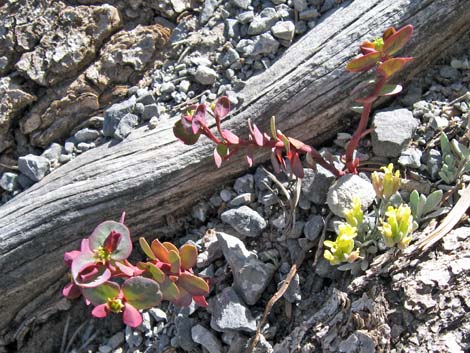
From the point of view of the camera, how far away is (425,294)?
8.84 feet

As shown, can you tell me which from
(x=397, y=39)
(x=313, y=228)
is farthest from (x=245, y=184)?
(x=397, y=39)

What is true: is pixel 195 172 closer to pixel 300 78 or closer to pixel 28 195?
pixel 300 78

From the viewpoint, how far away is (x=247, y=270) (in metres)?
3.10

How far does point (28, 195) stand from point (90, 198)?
456 millimetres

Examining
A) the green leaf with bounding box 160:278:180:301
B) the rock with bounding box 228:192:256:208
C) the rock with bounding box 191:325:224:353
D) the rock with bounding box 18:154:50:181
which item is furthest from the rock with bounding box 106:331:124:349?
the rock with bounding box 18:154:50:181

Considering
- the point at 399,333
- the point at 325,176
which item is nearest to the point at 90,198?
the point at 325,176

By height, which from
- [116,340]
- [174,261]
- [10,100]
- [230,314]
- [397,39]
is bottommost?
[116,340]

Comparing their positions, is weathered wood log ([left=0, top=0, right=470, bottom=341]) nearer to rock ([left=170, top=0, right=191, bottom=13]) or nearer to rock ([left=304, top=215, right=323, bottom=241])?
rock ([left=304, top=215, right=323, bottom=241])

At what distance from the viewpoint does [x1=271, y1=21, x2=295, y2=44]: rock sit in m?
3.69

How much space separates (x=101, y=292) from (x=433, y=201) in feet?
5.54

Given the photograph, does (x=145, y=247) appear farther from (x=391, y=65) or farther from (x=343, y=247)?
(x=391, y=65)

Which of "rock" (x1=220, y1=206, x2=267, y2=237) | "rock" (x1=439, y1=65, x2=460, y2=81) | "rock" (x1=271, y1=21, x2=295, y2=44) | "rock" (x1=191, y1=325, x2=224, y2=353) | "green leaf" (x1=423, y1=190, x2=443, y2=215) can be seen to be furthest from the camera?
"rock" (x1=271, y1=21, x2=295, y2=44)

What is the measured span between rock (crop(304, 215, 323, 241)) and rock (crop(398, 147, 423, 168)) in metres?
0.56

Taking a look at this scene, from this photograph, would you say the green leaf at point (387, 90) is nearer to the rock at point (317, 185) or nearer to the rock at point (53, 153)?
the rock at point (317, 185)
